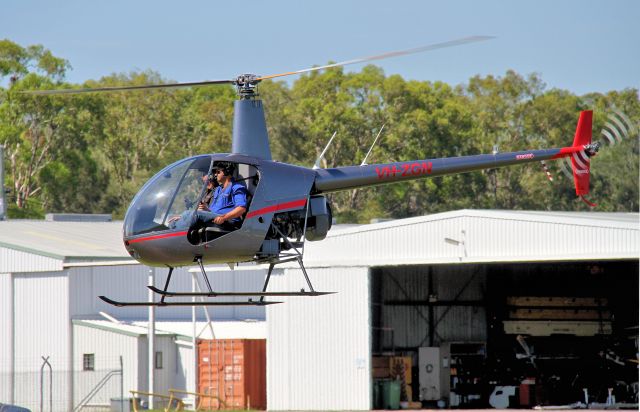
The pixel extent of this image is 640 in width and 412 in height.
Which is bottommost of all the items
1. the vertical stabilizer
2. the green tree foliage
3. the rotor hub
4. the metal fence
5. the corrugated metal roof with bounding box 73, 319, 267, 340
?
the metal fence

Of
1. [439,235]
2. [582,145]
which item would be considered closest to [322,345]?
[439,235]

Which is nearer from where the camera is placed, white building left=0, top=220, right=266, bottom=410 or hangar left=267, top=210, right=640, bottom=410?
hangar left=267, top=210, right=640, bottom=410

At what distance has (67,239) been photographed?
4197 cm

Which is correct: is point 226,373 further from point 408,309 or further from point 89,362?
point 408,309

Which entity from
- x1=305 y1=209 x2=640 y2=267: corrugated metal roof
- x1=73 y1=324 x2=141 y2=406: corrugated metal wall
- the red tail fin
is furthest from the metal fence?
the red tail fin

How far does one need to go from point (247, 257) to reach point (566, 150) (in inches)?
273

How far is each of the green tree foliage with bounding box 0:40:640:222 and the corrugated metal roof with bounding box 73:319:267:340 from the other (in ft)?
116

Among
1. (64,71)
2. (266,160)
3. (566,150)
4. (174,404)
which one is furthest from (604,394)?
(64,71)

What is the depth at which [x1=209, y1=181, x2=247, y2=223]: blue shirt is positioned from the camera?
17797mm

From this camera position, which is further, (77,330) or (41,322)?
(41,322)

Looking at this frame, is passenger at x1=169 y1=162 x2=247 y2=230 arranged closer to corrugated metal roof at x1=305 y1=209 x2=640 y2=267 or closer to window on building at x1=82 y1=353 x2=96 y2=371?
corrugated metal roof at x1=305 y1=209 x2=640 y2=267

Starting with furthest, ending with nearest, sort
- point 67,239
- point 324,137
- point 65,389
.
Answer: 1. point 324,137
2. point 67,239
3. point 65,389

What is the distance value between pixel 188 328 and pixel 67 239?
6047 mm

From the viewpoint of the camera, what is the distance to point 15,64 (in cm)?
7712
